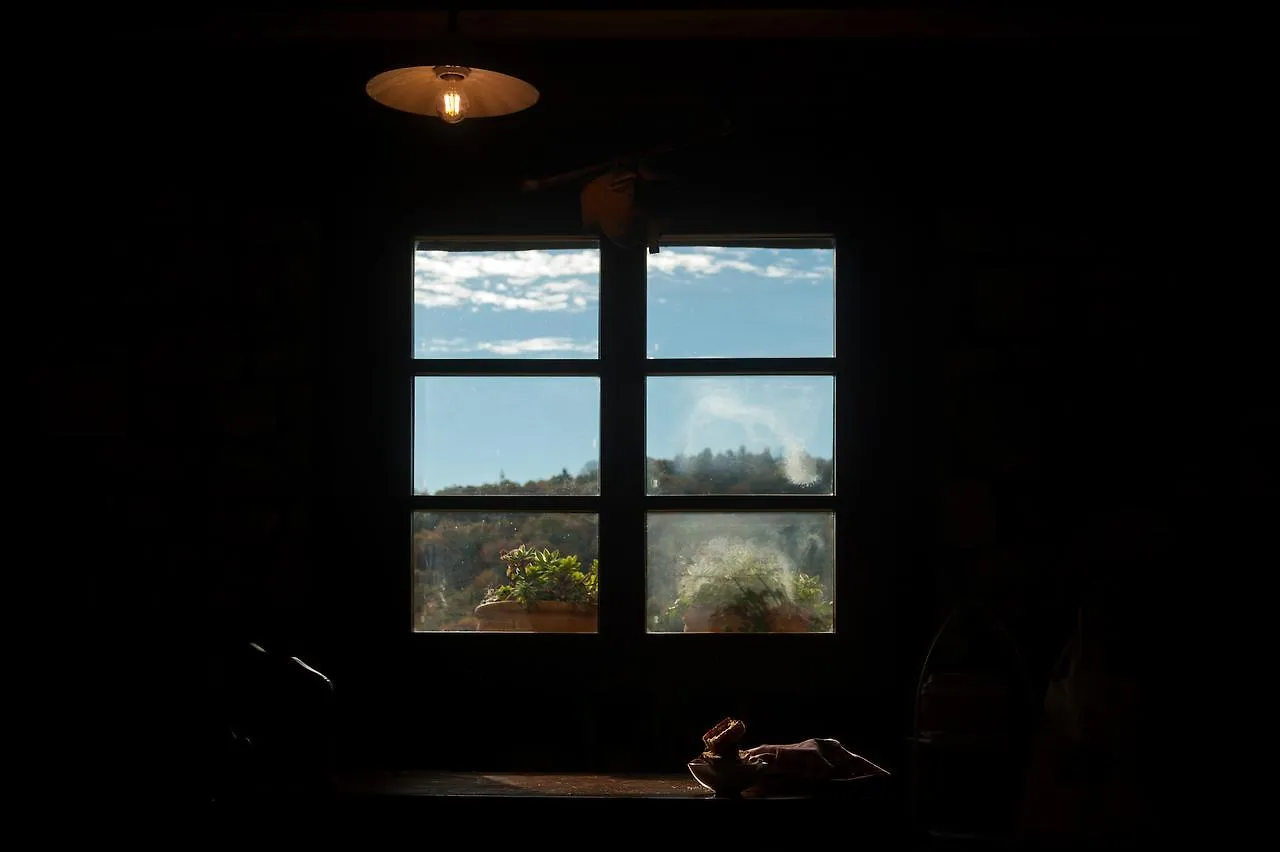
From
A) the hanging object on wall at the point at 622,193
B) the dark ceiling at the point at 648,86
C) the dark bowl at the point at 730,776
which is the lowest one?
the dark bowl at the point at 730,776

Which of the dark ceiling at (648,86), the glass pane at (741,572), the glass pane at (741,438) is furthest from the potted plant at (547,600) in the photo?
the dark ceiling at (648,86)

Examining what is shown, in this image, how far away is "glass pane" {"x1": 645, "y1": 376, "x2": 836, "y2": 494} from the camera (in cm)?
306

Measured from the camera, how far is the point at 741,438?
308cm

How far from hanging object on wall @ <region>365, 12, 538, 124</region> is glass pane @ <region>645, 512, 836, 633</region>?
123 cm

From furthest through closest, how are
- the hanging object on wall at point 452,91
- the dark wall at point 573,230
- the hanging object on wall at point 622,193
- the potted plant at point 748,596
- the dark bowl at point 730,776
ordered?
the potted plant at point 748,596 → the dark wall at point 573,230 → the hanging object on wall at point 622,193 → the dark bowl at point 730,776 → the hanging object on wall at point 452,91

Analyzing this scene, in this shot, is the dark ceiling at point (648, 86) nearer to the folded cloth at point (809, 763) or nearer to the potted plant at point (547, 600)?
the potted plant at point (547, 600)

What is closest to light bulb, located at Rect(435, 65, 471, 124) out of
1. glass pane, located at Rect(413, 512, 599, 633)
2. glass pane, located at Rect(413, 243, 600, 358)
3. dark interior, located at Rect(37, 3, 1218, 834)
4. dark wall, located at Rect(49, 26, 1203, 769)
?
dark interior, located at Rect(37, 3, 1218, 834)

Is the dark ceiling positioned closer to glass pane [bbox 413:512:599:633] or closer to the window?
the window

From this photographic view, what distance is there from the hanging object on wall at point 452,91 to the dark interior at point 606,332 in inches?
16.9

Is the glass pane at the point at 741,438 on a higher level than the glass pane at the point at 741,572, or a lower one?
higher

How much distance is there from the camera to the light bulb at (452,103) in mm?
2322

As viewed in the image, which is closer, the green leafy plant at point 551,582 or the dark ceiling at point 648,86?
the dark ceiling at point 648,86

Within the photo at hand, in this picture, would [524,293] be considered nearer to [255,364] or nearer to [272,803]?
[255,364]

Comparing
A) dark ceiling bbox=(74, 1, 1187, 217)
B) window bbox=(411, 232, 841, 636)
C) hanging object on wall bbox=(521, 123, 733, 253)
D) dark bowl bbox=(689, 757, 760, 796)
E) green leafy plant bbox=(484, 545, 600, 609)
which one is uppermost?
dark ceiling bbox=(74, 1, 1187, 217)
